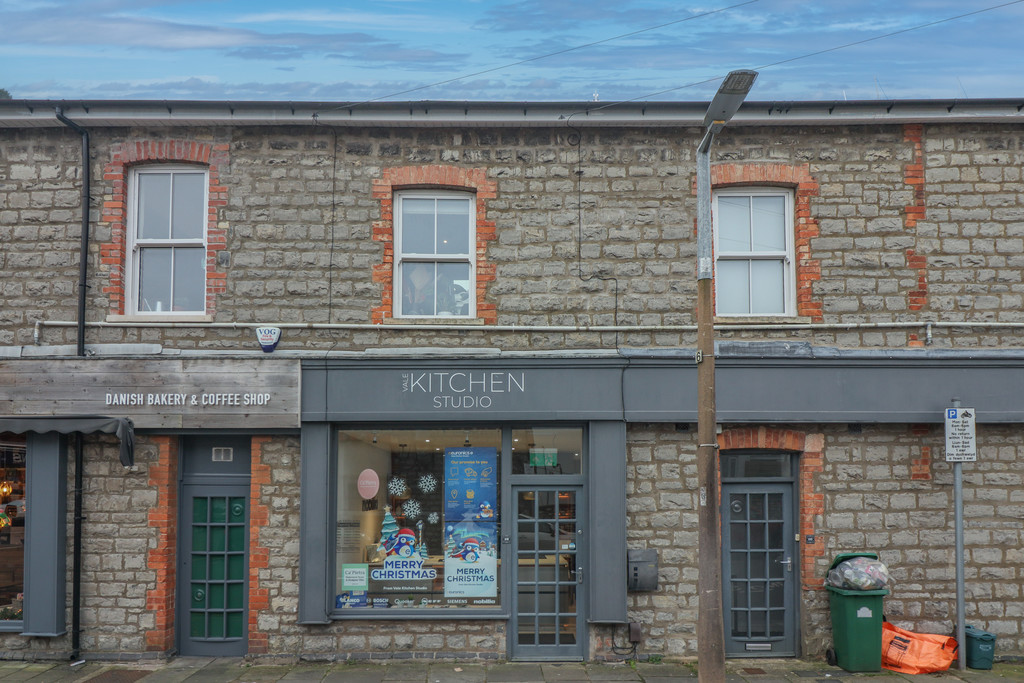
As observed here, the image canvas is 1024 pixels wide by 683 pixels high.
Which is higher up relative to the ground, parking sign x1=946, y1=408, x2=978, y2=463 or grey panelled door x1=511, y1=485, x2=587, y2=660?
parking sign x1=946, y1=408, x2=978, y2=463

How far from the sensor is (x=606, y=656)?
8.86 m

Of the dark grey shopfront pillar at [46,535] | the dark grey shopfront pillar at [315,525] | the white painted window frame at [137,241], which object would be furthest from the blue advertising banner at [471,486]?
the dark grey shopfront pillar at [46,535]

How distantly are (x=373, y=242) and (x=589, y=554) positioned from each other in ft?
14.7

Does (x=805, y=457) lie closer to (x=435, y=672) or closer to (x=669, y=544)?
(x=669, y=544)

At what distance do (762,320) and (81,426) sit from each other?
7.98 metres

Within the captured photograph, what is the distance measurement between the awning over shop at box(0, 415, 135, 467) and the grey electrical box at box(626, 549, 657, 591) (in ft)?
18.9

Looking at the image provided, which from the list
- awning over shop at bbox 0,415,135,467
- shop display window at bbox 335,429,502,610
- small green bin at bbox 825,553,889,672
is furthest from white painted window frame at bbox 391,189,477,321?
small green bin at bbox 825,553,889,672

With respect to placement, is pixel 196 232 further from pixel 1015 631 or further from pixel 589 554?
pixel 1015 631

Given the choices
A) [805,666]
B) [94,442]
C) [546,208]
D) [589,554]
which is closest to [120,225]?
[94,442]

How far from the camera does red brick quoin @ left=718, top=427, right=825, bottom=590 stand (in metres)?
8.98

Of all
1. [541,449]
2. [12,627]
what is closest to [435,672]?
[541,449]

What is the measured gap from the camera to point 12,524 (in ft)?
30.5

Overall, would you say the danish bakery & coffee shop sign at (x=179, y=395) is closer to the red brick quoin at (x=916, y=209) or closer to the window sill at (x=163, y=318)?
the window sill at (x=163, y=318)

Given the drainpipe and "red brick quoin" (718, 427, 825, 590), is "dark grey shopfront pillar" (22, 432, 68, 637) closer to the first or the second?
the drainpipe
